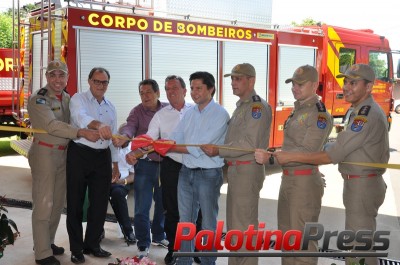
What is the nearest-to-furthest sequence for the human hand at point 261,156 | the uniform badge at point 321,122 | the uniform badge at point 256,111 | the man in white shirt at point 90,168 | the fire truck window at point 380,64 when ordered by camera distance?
the uniform badge at point 321,122 < the human hand at point 261,156 < the uniform badge at point 256,111 < the man in white shirt at point 90,168 < the fire truck window at point 380,64

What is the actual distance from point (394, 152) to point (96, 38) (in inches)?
336

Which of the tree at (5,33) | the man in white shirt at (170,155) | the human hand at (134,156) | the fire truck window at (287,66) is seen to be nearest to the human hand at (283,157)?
the man in white shirt at (170,155)

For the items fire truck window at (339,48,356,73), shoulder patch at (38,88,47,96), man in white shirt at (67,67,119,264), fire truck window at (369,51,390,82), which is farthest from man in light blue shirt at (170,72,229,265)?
fire truck window at (369,51,390,82)

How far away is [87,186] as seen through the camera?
15.3 ft

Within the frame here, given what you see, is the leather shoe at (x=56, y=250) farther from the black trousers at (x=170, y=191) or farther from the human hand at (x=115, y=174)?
the black trousers at (x=170, y=191)

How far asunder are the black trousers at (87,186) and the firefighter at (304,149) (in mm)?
1781

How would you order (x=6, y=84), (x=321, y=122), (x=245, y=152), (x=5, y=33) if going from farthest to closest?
(x=5, y=33), (x=6, y=84), (x=245, y=152), (x=321, y=122)

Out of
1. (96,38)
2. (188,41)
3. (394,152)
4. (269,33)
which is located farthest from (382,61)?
(96,38)

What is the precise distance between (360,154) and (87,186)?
259 cm

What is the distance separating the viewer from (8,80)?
1052 centimetres

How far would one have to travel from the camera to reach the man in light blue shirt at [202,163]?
3922 millimetres

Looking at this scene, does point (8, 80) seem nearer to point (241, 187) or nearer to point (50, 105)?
point (50, 105)

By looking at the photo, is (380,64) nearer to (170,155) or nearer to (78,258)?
(170,155)

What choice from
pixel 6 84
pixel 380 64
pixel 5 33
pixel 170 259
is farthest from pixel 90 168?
pixel 5 33
